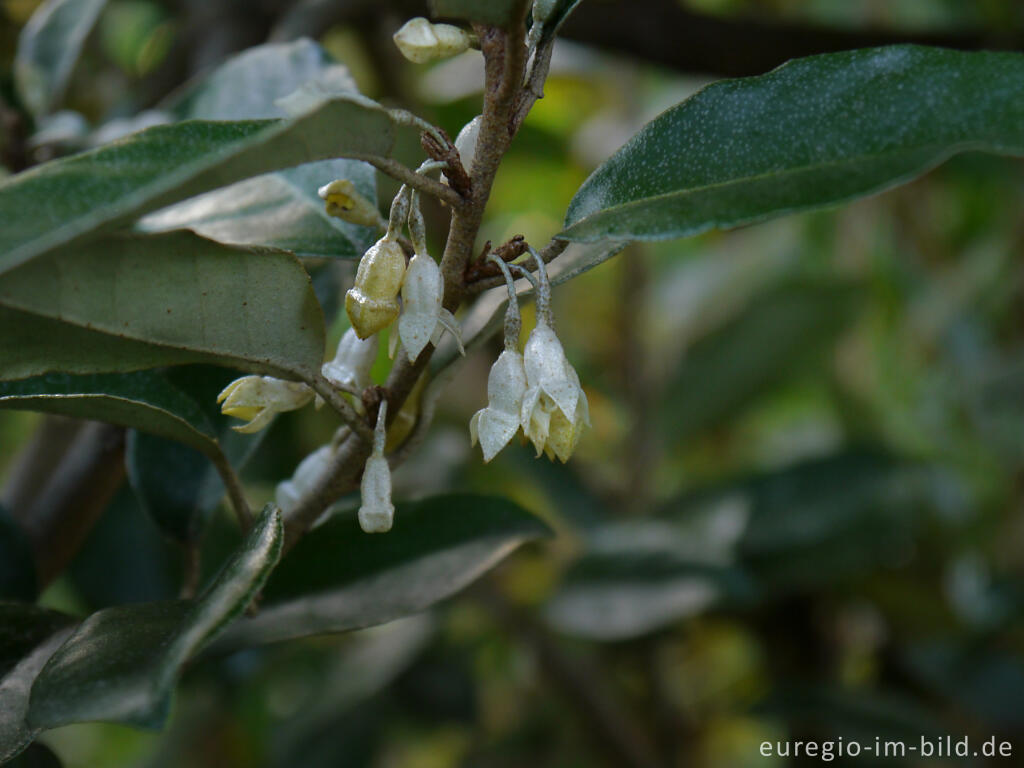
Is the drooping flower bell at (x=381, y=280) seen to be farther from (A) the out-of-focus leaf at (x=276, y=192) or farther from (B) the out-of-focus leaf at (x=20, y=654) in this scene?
(B) the out-of-focus leaf at (x=20, y=654)

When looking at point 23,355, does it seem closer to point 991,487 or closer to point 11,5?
point 11,5

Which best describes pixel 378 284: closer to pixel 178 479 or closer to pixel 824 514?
pixel 178 479

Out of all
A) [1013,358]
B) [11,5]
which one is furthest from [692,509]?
[11,5]

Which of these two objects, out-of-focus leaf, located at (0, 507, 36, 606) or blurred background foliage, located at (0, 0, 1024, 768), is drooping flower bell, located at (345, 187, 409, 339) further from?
blurred background foliage, located at (0, 0, 1024, 768)

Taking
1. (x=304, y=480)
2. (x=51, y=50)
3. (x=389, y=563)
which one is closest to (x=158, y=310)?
(x=304, y=480)

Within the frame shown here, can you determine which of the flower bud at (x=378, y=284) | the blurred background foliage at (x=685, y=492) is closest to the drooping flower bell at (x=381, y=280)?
the flower bud at (x=378, y=284)
